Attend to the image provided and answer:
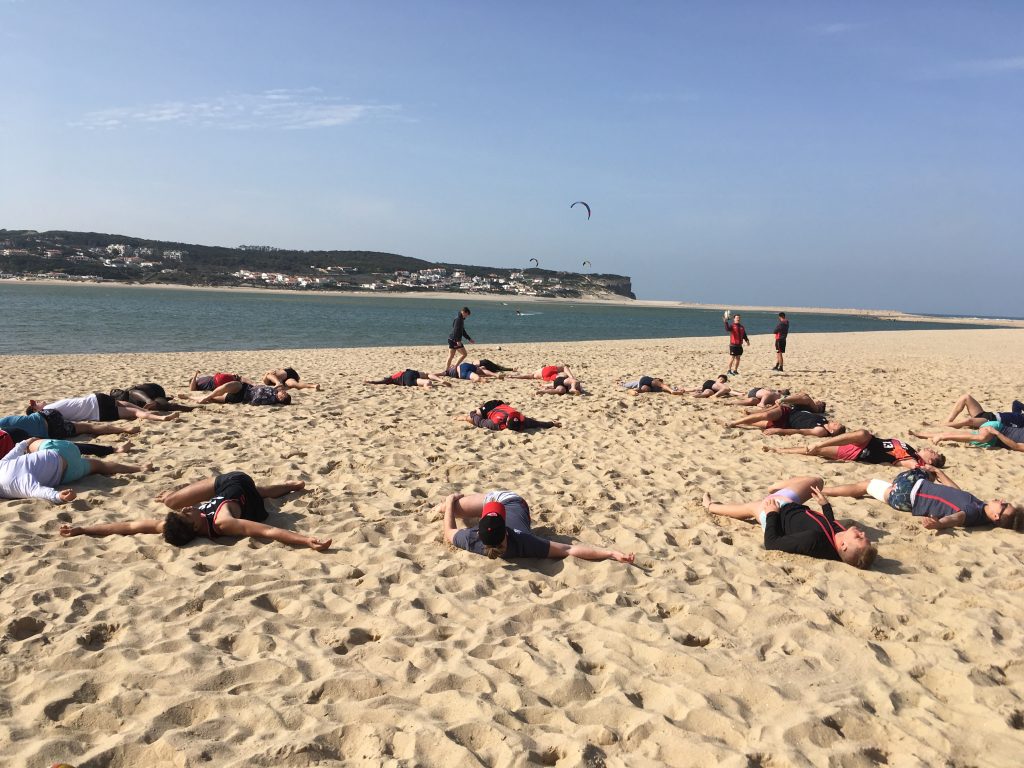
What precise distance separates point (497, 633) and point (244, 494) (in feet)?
8.20

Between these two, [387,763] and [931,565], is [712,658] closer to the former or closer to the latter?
[387,763]

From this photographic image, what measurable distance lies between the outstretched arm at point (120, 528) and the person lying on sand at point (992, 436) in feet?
29.1

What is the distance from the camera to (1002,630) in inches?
153

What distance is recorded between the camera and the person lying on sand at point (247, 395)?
9834mm

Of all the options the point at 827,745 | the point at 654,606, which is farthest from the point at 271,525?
the point at 827,745

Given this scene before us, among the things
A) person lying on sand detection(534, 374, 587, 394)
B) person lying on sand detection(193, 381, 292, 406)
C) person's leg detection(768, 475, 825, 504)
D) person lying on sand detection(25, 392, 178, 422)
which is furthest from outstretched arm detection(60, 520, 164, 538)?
person lying on sand detection(534, 374, 587, 394)

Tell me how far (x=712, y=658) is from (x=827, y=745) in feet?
2.39

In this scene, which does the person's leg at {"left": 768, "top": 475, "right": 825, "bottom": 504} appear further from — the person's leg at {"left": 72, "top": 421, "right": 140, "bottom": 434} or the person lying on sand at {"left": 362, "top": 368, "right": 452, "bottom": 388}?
the person lying on sand at {"left": 362, "top": 368, "right": 452, "bottom": 388}

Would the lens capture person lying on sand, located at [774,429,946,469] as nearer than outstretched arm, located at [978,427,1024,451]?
Yes

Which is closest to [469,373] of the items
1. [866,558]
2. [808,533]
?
[808,533]

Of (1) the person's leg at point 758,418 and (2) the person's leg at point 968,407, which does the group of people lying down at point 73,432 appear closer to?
(1) the person's leg at point 758,418

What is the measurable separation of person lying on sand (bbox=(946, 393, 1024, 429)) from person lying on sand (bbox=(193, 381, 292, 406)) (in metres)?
9.44

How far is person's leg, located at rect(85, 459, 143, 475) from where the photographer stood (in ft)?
19.8

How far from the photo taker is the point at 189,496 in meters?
5.48
